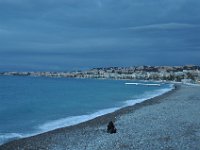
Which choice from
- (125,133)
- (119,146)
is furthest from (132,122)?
(119,146)

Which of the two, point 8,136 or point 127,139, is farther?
point 8,136

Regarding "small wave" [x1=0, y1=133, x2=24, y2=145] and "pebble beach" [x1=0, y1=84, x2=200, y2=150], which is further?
"small wave" [x1=0, y1=133, x2=24, y2=145]

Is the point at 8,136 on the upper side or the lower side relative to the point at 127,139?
lower

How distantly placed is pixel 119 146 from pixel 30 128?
957 cm

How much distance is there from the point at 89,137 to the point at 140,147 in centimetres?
360

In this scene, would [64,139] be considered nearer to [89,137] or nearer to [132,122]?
[89,137]

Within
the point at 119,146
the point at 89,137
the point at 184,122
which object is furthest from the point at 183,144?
the point at 184,122

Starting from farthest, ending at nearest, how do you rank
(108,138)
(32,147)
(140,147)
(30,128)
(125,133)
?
(30,128), (125,133), (108,138), (32,147), (140,147)

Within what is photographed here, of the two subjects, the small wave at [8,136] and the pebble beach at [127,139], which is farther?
the small wave at [8,136]

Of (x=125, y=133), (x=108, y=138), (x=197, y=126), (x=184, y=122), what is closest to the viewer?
(x=108, y=138)

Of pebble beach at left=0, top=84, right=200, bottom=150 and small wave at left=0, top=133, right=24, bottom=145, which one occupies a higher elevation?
pebble beach at left=0, top=84, right=200, bottom=150

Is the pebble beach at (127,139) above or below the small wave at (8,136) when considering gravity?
Answer: above

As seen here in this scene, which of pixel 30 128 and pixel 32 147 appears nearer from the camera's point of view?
pixel 32 147

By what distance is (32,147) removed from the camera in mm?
15578
